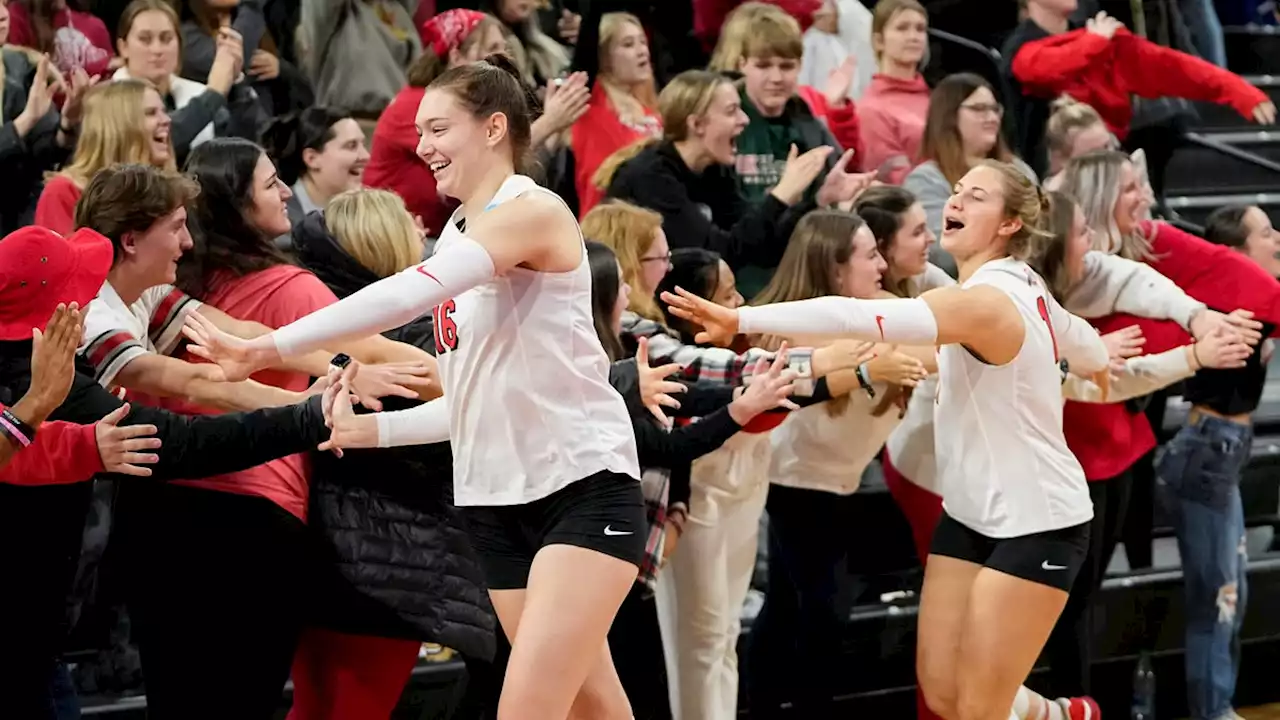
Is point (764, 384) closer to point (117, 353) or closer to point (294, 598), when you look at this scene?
point (294, 598)

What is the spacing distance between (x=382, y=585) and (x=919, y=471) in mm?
1826

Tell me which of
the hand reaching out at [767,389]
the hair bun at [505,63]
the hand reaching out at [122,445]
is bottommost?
the hand reaching out at [767,389]

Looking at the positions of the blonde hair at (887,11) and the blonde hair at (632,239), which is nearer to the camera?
the blonde hair at (632,239)

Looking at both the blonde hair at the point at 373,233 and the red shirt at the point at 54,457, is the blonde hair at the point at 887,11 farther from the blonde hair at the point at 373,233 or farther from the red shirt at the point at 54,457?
the red shirt at the point at 54,457

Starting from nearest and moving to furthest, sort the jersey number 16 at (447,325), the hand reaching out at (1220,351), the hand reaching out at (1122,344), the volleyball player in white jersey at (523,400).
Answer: the volleyball player in white jersey at (523,400), the jersey number 16 at (447,325), the hand reaching out at (1122,344), the hand reaching out at (1220,351)

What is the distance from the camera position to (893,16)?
21.2 ft

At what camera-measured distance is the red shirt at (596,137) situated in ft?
19.1

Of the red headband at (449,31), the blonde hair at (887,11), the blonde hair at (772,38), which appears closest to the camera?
the red headband at (449,31)

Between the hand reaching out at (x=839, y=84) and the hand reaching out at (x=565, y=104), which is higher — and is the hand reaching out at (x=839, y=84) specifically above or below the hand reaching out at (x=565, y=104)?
below

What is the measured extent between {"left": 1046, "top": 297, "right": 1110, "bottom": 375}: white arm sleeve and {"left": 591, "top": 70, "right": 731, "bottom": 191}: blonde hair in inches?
54.3

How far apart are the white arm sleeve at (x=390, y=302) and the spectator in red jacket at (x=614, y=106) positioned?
2.72 meters

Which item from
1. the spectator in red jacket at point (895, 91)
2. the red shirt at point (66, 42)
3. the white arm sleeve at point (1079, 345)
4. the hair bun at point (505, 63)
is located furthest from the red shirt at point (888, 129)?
the hair bun at point (505, 63)

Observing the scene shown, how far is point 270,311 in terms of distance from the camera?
3.75 metres

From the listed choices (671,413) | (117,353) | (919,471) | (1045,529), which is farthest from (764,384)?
(117,353)
